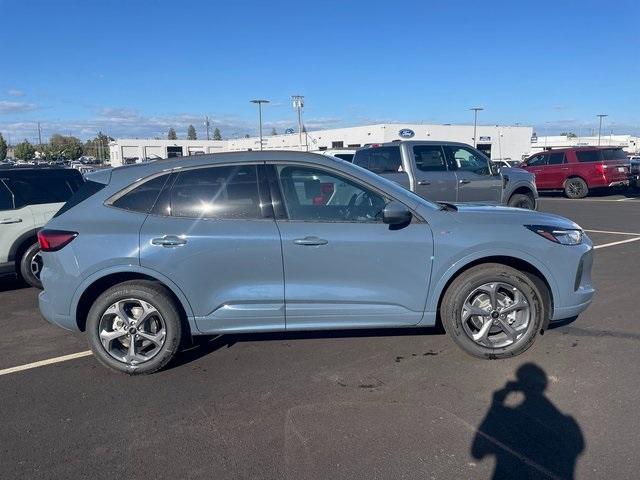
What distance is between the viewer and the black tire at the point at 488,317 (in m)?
4.20

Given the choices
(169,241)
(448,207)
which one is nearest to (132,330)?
(169,241)

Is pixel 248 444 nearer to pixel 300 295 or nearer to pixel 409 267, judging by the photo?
pixel 300 295

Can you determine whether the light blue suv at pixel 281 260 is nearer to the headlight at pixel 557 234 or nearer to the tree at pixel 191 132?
the headlight at pixel 557 234

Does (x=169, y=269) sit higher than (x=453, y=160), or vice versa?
A: (x=453, y=160)

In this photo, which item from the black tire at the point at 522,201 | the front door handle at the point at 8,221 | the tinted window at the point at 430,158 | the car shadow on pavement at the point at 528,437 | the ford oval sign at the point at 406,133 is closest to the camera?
the car shadow on pavement at the point at 528,437

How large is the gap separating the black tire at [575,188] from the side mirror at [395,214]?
1902 centimetres

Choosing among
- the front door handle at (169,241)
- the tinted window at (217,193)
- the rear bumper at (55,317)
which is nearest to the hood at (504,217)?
the tinted window at (217,193)

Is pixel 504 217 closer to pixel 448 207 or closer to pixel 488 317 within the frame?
pixel 448 207

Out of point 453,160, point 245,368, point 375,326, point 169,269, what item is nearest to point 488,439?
point 375,326

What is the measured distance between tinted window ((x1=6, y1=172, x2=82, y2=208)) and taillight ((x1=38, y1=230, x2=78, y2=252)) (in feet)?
11.5

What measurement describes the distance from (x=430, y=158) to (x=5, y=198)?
7.37 metres

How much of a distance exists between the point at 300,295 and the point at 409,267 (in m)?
0.88

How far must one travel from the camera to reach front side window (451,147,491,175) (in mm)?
10695

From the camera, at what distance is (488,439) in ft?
10.3
